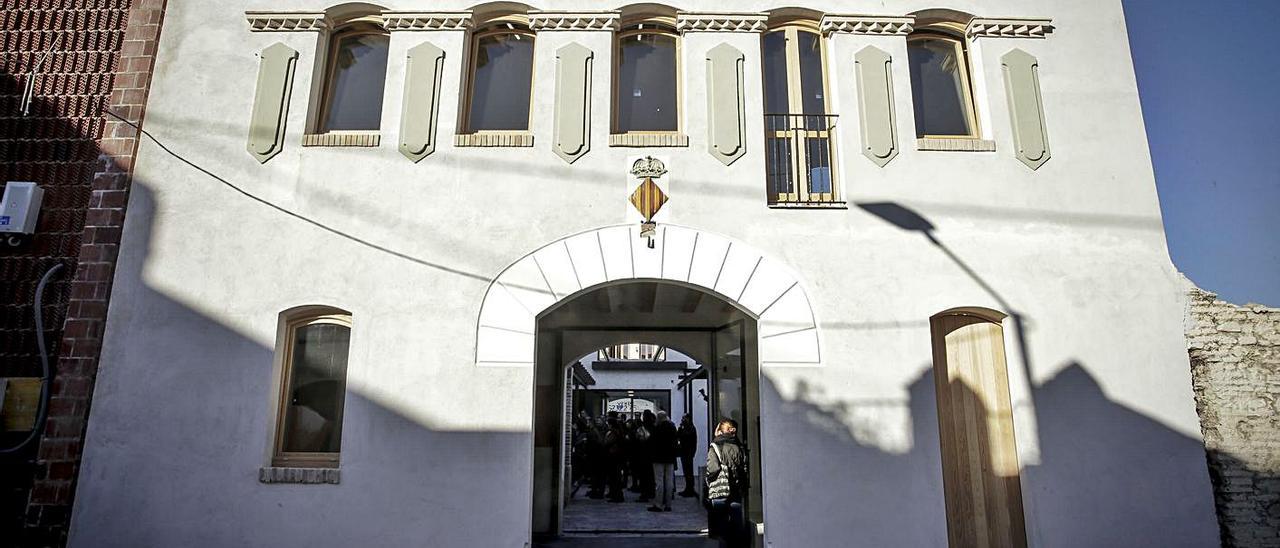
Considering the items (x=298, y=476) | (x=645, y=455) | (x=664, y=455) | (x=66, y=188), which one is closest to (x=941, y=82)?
(x=298, y=476)

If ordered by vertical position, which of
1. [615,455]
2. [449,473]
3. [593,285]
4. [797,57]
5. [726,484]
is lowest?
[726,484]

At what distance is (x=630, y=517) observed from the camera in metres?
12.4

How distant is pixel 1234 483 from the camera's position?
23.6ft

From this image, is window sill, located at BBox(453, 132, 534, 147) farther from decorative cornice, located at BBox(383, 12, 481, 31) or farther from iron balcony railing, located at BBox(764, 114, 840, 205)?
iron balcony railing, located at BBox(764, 114, 840, 205)

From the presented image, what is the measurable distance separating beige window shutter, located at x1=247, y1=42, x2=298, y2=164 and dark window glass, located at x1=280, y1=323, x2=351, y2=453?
1.93 metres

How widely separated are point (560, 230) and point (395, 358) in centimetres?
202

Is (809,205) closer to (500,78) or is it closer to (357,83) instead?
(500,78)

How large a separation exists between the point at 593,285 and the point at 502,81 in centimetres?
257

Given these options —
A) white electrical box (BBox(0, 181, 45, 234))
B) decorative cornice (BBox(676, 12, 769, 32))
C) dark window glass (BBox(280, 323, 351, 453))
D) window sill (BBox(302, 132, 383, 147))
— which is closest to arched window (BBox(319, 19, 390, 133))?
window sill (BBox(302, 132, 383, 147))

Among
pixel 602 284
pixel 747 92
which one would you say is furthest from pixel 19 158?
pixel 747 92

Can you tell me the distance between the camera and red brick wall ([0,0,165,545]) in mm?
7238

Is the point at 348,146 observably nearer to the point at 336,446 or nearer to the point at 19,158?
the point at 336,446

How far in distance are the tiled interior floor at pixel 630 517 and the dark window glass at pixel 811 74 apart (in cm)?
617

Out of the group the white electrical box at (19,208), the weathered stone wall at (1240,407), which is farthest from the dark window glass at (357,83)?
the weathered stone wall at (1240,407)
